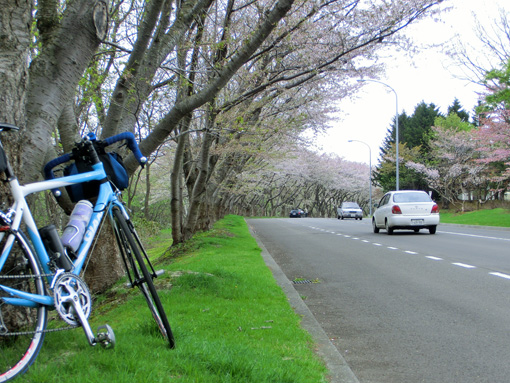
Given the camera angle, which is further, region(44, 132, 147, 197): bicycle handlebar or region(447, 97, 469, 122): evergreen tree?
region(447, 97, 469, 122): evergreen tree

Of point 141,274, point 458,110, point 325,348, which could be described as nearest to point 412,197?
point 325,348

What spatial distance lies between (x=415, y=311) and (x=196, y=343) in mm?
3771

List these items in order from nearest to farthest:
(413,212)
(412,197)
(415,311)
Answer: (415,311) < (413,212) < (412,197)

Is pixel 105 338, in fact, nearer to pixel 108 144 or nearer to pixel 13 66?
pixel 108 144

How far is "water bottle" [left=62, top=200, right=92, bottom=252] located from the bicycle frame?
1.5 inches

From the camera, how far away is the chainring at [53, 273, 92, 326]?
274cm

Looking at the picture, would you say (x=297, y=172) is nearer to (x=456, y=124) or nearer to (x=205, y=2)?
(x=456, y=124)

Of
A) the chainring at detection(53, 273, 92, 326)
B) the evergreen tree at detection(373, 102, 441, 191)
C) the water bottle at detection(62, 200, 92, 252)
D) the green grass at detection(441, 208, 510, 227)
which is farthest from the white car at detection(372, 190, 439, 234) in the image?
the evergreen tree at detection(373, 102, 441, 191)

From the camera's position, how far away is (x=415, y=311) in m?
6.41

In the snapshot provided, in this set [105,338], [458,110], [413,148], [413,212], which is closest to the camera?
[105,338]

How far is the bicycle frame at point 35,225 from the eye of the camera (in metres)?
2.63

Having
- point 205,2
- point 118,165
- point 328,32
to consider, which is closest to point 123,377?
point 118,165

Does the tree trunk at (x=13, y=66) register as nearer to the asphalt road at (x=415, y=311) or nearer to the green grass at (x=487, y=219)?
the asphalt road at (x=415, y=311)

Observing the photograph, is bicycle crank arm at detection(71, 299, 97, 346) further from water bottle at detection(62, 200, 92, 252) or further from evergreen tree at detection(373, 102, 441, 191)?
evergreen tree at detection(373, 102, 441, 191)
